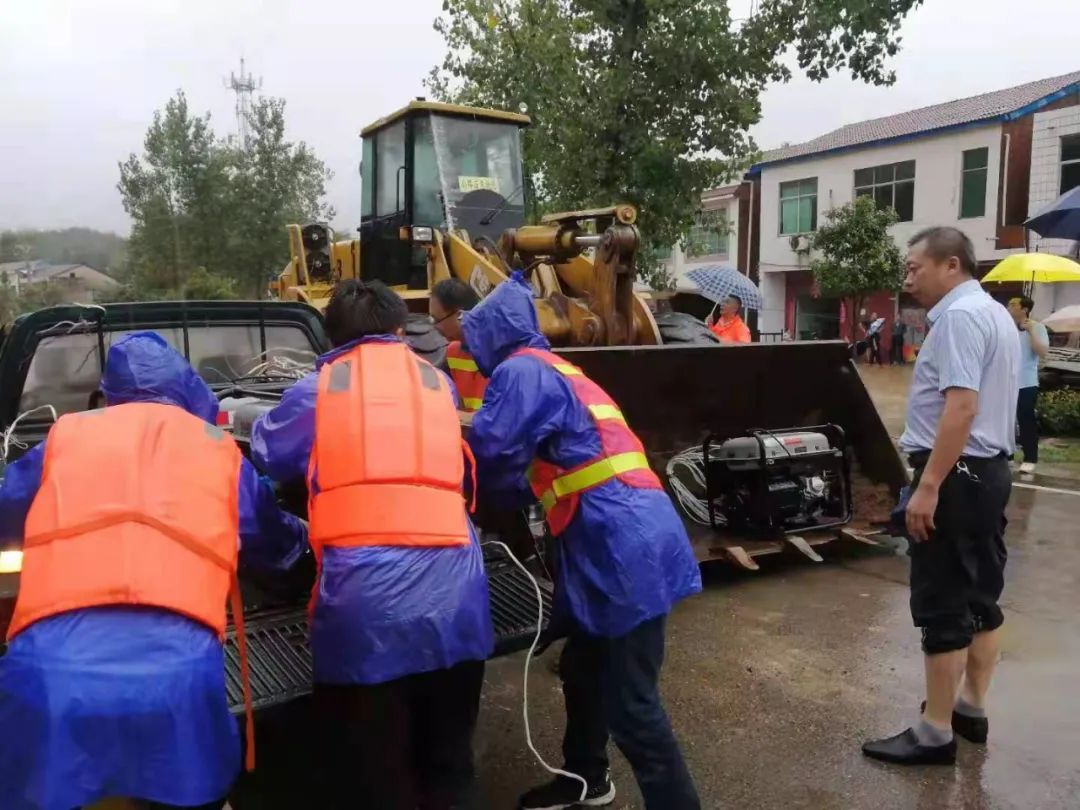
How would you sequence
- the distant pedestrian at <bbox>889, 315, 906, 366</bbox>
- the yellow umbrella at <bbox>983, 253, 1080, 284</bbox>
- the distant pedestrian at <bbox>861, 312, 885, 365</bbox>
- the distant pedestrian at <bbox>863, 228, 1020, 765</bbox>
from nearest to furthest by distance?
the distant pedestrian at <bbox>863, 228, 1020, 765</bbox>, the yellow umbrella at <bbox>983, 253, 1080, 284</bbox>, the distant pedestrian at <bbox>889, 315, 906, 366</bbox>, the distant pedestrian at <bbox>861, 312, 885, 365</bbox>

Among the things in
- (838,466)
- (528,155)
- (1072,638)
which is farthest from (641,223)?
(1072,638)

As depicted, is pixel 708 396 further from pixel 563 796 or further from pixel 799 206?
pixel 799 206

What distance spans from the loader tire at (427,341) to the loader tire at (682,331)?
161 centimetres

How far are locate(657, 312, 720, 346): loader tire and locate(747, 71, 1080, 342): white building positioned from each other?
44.5 ft

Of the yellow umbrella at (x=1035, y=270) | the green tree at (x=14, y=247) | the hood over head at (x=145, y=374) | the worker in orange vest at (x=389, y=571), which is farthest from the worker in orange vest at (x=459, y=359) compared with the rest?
the green tree at (x=14, y=247)

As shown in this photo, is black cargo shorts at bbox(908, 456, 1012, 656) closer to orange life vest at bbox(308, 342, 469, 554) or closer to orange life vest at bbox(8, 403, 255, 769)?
orange life vest at bbox(308, 342, 469, 554)

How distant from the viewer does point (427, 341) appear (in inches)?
227

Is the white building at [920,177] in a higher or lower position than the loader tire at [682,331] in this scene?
higher

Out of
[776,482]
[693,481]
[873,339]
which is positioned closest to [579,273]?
[693,481]

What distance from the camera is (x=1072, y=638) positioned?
171 inches

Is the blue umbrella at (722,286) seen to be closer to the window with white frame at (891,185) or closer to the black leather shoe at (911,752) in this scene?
the black leather shoe at (911,752)

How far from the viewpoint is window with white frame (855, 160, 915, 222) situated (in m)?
22.5

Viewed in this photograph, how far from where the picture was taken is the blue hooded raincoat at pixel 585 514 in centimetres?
255

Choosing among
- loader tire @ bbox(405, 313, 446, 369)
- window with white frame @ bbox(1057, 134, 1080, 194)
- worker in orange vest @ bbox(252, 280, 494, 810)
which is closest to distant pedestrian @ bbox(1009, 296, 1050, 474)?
loader tire @ bbox(405, 313, 446, 369)
